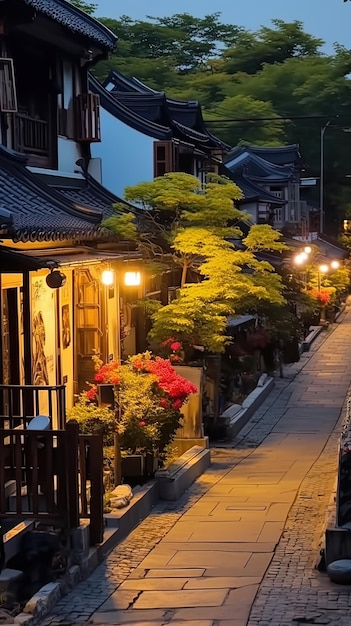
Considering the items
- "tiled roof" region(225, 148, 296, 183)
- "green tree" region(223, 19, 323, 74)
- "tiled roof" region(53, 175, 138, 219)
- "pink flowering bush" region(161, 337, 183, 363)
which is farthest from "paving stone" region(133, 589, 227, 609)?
"green tree" region(223, 19, 323, 74)

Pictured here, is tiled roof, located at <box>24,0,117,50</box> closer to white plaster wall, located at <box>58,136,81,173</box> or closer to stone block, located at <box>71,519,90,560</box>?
white plaster wall, located at <box>58,136,81,173</box>

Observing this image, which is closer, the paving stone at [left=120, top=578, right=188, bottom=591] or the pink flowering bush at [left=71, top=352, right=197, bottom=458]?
the paving stone at [left=120, top=578, right=188, bottom=591]

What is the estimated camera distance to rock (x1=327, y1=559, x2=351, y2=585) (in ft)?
31.3

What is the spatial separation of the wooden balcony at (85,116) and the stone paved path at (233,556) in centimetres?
701

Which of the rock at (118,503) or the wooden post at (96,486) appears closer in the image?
the wooden post at (96,486)

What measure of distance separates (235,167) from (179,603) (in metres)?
44.5

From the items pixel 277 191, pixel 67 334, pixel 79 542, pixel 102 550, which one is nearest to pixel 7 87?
pixel 67 334

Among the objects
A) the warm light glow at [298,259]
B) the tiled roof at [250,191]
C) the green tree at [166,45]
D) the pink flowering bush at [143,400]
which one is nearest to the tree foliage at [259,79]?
the green tree at [166,45]

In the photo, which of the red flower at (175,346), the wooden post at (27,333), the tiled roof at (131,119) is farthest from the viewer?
the tiled roof at (131,119)

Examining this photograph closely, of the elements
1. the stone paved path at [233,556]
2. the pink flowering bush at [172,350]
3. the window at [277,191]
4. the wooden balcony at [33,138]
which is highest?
the window at [277,191]

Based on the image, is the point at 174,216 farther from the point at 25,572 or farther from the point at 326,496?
the point at 25,572

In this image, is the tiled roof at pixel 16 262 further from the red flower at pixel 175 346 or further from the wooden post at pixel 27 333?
the red flower at pixel 175 346

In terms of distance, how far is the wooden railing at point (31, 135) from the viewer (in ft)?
53.2

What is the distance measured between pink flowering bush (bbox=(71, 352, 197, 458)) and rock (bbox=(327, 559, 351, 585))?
430 cm
